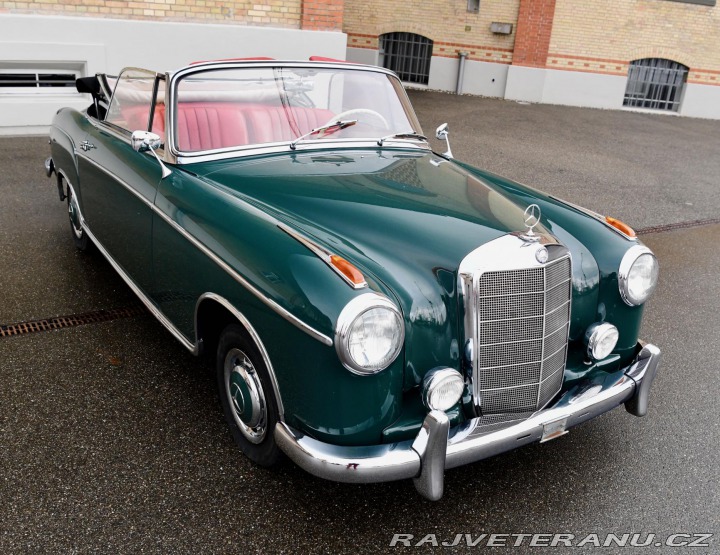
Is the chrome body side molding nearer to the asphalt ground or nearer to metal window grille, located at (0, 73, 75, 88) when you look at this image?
the asphalt ground

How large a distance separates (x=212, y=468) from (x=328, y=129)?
185 centimetres

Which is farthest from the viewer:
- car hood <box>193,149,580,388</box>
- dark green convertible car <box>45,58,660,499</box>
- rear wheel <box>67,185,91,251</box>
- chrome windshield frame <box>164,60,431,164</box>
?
rear wheel <box>67,185,91,251</box>

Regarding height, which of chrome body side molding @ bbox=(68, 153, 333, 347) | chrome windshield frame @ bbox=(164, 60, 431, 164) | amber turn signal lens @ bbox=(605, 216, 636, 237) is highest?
chrome windshield frame @ bbox=(164, 60, 431, 164)

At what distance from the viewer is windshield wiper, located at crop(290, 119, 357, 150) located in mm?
3564

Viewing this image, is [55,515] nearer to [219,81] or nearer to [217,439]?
[217,439]

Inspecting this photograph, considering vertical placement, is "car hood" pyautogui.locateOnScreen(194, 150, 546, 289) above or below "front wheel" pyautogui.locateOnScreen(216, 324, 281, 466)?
above

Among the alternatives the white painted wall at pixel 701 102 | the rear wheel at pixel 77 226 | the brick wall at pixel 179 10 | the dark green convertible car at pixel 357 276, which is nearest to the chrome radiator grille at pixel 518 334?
the dark green convertible car at pixel 357 276

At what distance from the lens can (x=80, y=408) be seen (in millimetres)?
3107

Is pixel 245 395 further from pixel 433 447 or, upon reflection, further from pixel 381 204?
pixel 381 204

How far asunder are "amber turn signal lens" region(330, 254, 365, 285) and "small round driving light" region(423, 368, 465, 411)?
43 centimetres

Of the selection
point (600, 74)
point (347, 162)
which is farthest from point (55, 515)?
point (600, 74)

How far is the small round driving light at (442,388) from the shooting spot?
2.36 metres

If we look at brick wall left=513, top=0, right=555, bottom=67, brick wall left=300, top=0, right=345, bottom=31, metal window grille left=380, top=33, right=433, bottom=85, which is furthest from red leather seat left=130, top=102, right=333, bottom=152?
metal window grille left=380, top=33, right=433, bottom=85

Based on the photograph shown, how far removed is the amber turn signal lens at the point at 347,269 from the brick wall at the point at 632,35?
46.9ft
